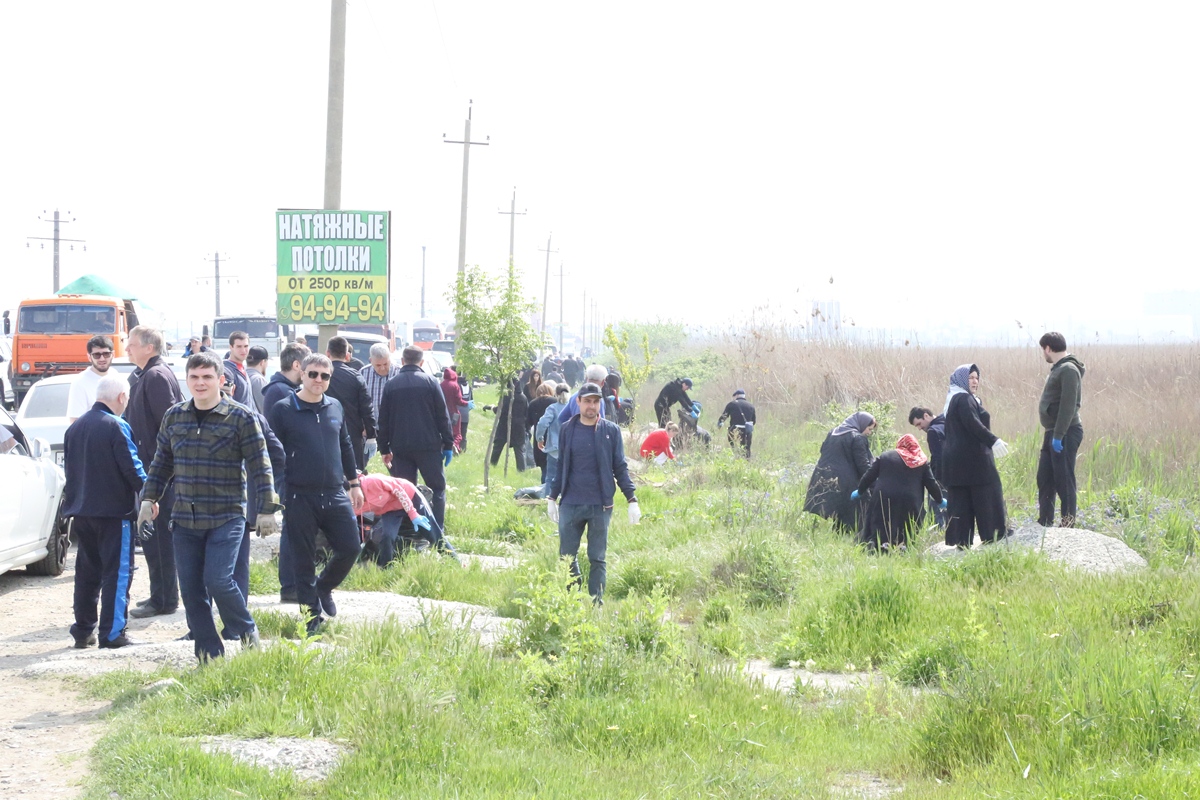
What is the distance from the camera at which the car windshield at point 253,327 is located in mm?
37969

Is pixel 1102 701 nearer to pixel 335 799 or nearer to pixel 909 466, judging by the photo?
pixel 335 799

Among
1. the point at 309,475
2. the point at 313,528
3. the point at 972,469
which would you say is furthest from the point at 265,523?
the point at 972,469

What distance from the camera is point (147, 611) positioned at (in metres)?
8.52

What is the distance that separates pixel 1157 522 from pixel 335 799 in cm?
894

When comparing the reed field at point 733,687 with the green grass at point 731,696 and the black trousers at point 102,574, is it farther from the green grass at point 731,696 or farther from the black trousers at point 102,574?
the black trousers at point 102,574

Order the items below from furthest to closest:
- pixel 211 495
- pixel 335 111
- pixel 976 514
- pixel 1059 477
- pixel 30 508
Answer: pixel 335 111
pixel 1059 477
pixel 976 514
pixel 30 508
pixel 211 495

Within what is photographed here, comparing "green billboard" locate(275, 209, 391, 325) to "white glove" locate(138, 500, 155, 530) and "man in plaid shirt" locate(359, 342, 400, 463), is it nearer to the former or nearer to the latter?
"man in plaid shirt" locate(359, 342, 400, 463)

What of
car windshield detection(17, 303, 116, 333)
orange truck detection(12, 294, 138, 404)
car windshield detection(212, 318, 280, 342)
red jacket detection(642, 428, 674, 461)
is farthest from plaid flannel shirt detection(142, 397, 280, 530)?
car windshield detection(212, 318, 280, 342)

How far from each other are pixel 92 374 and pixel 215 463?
4.25 meters

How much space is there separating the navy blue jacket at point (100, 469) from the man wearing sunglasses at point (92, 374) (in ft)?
6.46

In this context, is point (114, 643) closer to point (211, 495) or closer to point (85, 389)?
point (211, 495)

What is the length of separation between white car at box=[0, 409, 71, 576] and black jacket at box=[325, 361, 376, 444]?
2.47m

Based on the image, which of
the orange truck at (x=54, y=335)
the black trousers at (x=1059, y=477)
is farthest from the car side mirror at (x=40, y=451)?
the orange truck at (x=54, y=335)

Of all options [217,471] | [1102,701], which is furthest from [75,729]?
[1102,701]
